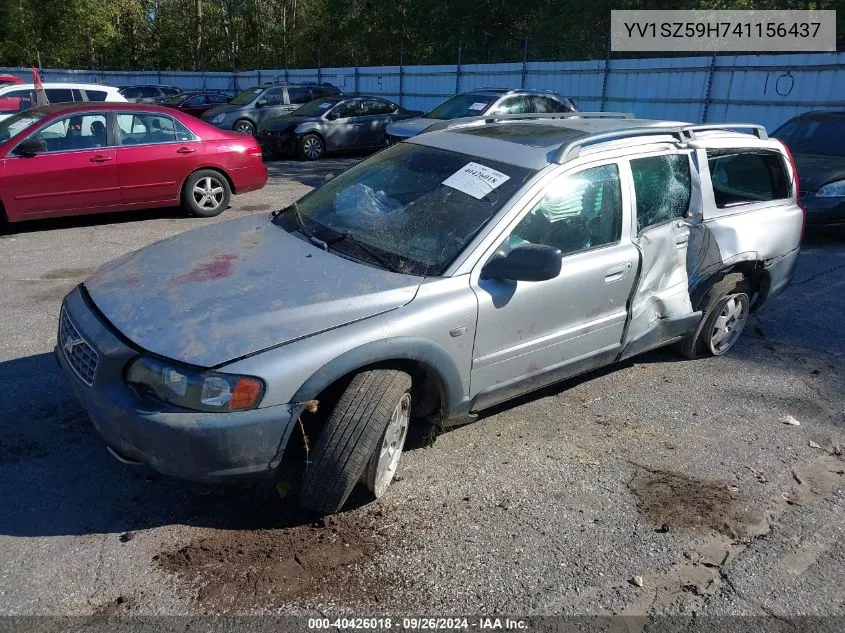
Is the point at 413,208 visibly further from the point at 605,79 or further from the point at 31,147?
the point at 605,79

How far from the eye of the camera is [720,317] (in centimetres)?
520

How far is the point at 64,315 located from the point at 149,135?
221 inches

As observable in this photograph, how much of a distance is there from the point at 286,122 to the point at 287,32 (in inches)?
1062

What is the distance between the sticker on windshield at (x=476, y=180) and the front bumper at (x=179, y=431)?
5.28 ft

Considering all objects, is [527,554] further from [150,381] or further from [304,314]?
[150,381]

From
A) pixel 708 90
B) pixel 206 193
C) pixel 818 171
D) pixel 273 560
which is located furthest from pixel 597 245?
pixel 708 90

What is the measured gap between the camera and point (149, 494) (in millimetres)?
3389

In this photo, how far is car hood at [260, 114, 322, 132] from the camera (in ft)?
50.4

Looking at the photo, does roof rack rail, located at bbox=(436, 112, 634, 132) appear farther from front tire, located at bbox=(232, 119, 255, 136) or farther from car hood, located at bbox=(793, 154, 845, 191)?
front tire, located at bbox=(232, 119, 255, 136)

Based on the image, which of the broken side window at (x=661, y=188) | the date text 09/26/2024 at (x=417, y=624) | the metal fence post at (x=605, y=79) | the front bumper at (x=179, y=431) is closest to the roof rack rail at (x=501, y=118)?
the broken side window at (x=661, y=188)

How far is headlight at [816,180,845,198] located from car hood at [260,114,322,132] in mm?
10273

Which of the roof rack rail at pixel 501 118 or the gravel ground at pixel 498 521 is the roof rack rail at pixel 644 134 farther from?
the gravel ground at pixel 498 521

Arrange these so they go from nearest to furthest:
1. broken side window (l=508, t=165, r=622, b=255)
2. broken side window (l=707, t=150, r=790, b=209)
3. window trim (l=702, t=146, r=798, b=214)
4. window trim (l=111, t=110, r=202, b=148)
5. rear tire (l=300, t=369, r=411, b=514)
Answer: rear tire (l=300, t=369, r=411, b=514), broken side window (l=508, t=165, r=622, b=255), window trim (l=702, t=146, r=798, b=214), broken side window (l=707, t=150, r=790, b=209), window trim (l=111, t=110, r=202, b=148)

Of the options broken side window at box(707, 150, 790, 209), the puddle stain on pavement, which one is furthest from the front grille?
broken side window at box(707, 150, 790, 209)
